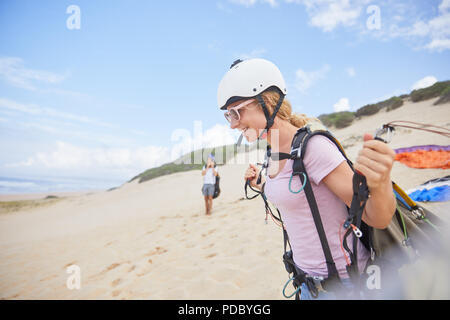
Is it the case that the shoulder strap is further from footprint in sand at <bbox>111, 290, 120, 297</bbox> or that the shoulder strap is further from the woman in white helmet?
footprint in sand at <bbox>111, 290, 120, 297</bbox>

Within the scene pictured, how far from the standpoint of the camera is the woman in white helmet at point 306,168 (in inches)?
41.9

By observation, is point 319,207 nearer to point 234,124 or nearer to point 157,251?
point 234,124

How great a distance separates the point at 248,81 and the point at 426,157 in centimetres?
1041

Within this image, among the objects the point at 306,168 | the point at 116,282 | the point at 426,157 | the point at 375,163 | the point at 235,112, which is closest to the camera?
the point at 375,163

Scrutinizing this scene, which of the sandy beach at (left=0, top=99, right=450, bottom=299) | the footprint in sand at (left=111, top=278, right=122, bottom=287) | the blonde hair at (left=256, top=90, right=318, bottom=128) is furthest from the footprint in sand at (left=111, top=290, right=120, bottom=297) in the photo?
the blonde hair at (left=256, top=90, right=318, bottom=128)

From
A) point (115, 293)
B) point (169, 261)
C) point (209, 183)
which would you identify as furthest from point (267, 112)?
point (209, 183)

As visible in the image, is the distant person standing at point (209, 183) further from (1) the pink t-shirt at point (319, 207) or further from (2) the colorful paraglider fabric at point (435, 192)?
(1) the pink t-shirt at point (319, 207)

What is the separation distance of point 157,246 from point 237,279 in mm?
3108

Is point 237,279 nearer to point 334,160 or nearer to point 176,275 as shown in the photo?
point 176,275

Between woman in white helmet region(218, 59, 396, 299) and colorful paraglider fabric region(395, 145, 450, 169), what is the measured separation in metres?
8.20

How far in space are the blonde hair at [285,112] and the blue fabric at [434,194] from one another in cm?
483

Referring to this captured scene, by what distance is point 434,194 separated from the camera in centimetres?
493

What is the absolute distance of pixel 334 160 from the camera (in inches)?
48.4
